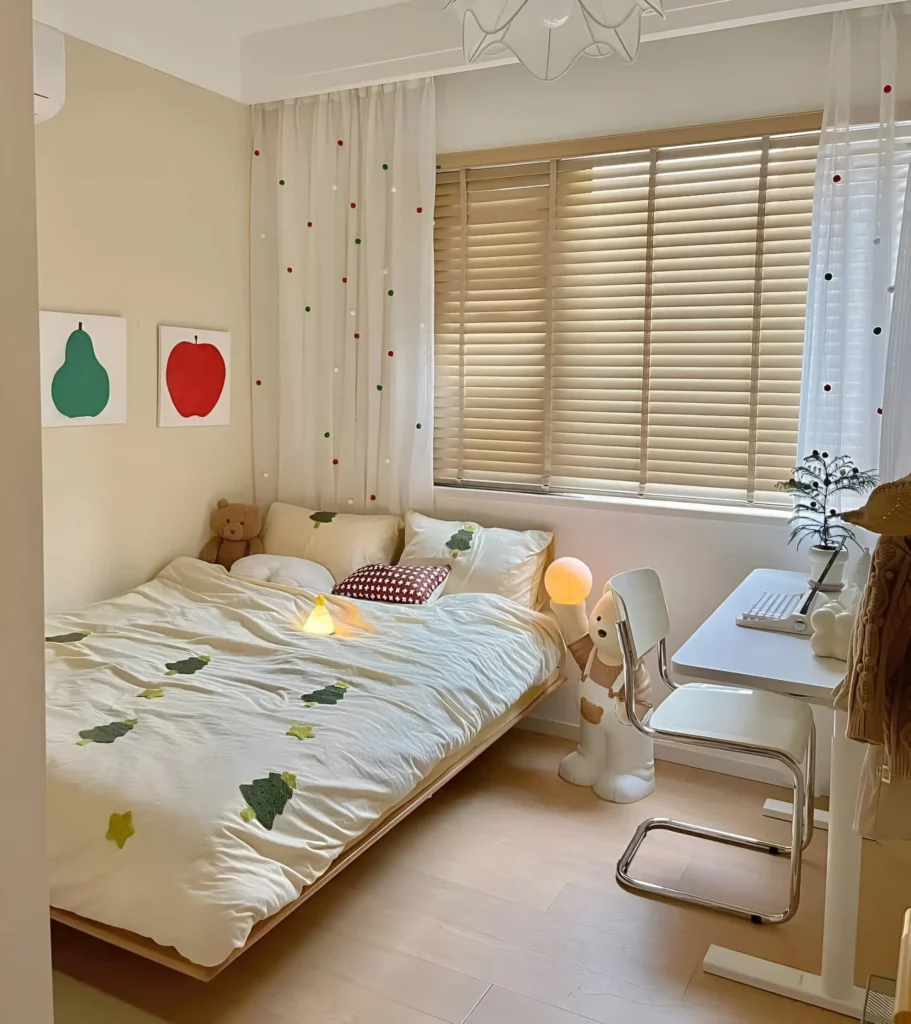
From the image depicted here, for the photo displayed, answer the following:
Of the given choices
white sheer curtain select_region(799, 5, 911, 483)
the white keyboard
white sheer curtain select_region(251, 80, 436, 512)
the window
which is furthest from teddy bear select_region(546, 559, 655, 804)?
white sheer curtain select_region(251, 80, 436, 512)

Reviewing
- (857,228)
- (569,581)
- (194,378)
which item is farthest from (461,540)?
(857,228)

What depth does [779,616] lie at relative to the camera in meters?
2.40

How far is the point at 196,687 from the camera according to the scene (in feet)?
Answer: 8.30

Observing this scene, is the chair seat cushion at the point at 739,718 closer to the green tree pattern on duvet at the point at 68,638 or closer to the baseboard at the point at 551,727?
the baseboard at the point at 551,727

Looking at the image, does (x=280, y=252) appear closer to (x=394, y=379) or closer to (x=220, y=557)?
(x=394, y=379)

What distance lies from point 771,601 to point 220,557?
7.48 ft

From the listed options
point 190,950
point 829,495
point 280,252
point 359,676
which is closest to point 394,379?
point 280,252

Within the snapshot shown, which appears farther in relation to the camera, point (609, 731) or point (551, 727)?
point (551, 727)

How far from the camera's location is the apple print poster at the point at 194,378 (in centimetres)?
362

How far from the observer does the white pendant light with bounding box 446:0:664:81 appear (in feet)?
5.83

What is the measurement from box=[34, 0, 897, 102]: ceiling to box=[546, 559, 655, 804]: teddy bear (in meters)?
2.00

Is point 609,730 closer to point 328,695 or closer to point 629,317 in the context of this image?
point 328,695

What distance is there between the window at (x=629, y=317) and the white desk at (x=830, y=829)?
1.28 m

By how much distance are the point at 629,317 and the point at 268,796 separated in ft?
7.25
